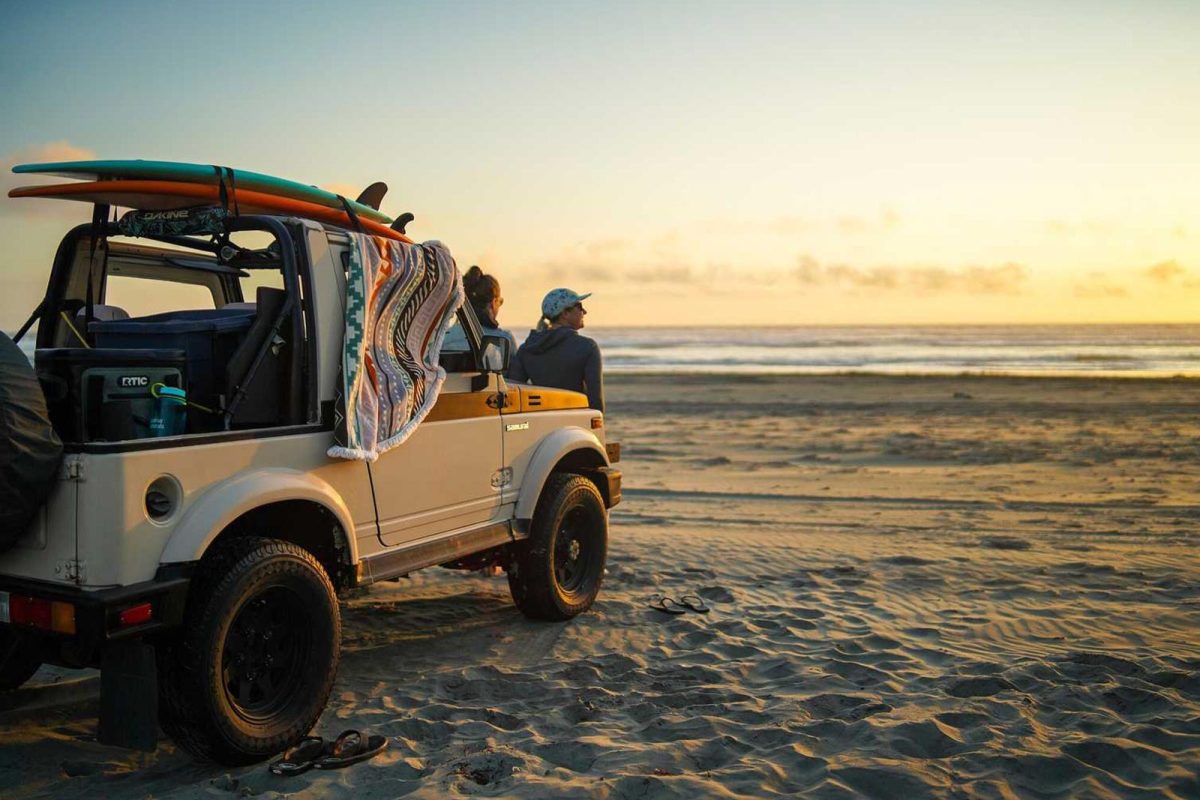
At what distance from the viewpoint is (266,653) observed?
4.14 metres

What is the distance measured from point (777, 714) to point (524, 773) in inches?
53.3

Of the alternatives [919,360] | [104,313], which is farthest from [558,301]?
[919,360]

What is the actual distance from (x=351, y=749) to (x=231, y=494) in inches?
50.9

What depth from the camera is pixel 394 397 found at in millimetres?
4680

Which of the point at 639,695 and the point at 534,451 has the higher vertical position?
the point at 534,451

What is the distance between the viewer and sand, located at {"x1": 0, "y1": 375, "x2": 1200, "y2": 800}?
157 inches

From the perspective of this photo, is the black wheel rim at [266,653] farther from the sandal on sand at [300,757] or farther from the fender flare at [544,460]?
the fender flare at [544,460]

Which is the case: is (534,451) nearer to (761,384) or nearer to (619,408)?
(619,408)

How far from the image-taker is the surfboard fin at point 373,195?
5.48m

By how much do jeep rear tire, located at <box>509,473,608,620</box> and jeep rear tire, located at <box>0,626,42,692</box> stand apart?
2.67 meters

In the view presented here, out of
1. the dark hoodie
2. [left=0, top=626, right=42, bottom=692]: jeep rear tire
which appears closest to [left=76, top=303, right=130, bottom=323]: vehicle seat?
[left=0, top=626, right=42, bottom=692]: jeep rear tire

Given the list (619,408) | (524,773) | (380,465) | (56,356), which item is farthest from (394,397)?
(619,408)

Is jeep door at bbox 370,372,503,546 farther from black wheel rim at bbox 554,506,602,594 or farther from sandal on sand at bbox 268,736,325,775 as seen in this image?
sandal on sand at bbox 268,736,325,775

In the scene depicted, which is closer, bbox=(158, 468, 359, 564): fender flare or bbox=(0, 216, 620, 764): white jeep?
bbox=(0, 216, 620, 764): white jeep
